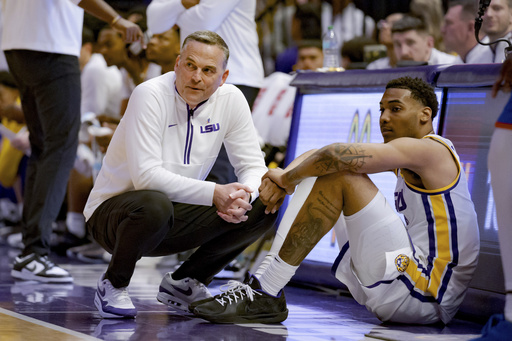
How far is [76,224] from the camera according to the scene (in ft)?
20.0

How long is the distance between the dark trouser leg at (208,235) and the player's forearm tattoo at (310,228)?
325 mm

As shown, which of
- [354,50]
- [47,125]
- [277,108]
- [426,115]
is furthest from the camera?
[354,50]

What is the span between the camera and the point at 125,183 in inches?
133

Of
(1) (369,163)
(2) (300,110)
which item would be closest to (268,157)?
(2) (300,110)

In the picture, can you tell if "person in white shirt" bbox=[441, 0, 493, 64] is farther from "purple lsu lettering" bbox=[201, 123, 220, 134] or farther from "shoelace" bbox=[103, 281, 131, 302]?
"shoelace" bbox=[103, 281, 131, 302]

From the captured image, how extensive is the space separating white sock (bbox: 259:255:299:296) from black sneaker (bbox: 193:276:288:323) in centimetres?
2

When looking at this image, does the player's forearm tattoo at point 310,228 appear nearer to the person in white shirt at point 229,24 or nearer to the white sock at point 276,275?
the white sock at point 276,275

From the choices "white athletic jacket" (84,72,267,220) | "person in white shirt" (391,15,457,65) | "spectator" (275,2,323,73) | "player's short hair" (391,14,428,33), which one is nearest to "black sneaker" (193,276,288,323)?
"white athletic jacket" (84,72,267,220)

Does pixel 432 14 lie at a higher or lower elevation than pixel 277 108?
higher

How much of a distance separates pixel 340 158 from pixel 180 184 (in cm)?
68

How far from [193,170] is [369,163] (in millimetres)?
817

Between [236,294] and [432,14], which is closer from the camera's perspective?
[236,294]

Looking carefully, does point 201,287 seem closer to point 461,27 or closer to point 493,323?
point 493,323

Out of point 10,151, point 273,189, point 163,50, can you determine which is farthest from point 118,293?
point 10,151
